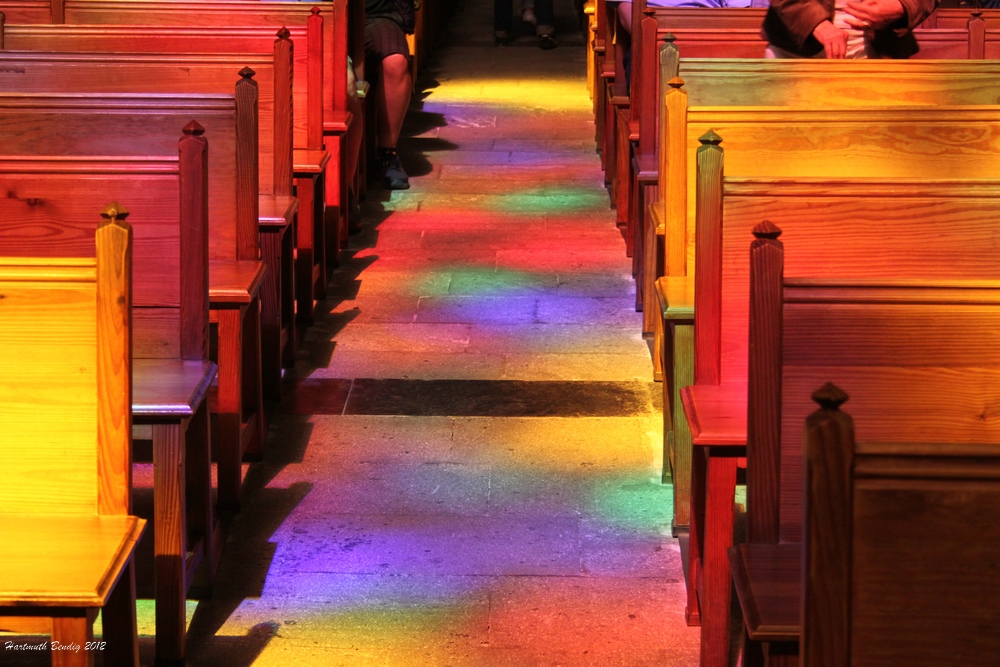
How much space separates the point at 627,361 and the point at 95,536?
2.77 meters

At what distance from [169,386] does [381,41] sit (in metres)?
4.52

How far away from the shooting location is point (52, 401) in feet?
7.54

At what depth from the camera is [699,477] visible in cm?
294

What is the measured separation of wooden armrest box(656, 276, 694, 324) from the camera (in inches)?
131

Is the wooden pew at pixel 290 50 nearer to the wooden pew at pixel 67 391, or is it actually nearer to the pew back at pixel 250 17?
the pew back at pixel 250 17

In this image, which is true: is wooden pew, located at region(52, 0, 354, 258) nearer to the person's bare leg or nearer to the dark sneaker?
the person's bare leg

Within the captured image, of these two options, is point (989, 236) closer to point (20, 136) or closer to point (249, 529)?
point (249, 529)

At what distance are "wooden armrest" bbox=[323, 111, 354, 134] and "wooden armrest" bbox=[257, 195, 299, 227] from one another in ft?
3.57

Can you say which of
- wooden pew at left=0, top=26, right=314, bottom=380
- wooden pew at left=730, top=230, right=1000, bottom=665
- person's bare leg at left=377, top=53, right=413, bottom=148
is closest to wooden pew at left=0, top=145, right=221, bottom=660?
wooden pew at left=730, top=230, right=1000, bottom=665

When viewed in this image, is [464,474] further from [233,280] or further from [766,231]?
[766,231]

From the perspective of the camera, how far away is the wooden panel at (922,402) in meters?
2.31

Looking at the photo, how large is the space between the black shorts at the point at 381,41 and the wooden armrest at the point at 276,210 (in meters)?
2.79

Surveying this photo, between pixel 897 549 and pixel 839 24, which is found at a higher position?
pixel 839 24

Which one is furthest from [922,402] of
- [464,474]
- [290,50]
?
[290,50]
